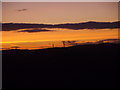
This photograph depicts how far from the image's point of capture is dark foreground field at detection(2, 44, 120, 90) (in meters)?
3.74

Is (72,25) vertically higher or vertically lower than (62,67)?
higher

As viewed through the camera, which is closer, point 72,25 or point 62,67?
point 62,67

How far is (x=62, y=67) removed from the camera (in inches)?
150

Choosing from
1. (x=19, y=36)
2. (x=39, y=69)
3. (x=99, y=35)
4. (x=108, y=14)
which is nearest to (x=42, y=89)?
(x=39, y=69)

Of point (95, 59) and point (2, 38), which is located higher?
point (2, 38)

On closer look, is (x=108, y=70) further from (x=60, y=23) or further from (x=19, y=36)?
(x=19, y=36)

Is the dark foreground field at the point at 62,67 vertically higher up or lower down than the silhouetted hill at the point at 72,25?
lower down

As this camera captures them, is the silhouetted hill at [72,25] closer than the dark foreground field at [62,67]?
No

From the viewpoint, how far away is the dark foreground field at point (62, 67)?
3.74 m

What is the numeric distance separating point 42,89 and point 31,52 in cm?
58

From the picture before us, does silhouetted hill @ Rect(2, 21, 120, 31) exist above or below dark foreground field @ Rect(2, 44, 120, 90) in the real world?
above

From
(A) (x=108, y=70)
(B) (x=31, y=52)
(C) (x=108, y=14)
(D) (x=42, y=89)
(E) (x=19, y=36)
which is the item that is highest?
(C) (x=108, y=14)

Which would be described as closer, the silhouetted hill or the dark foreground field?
the dark foreground field

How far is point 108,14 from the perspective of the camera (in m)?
3.90
